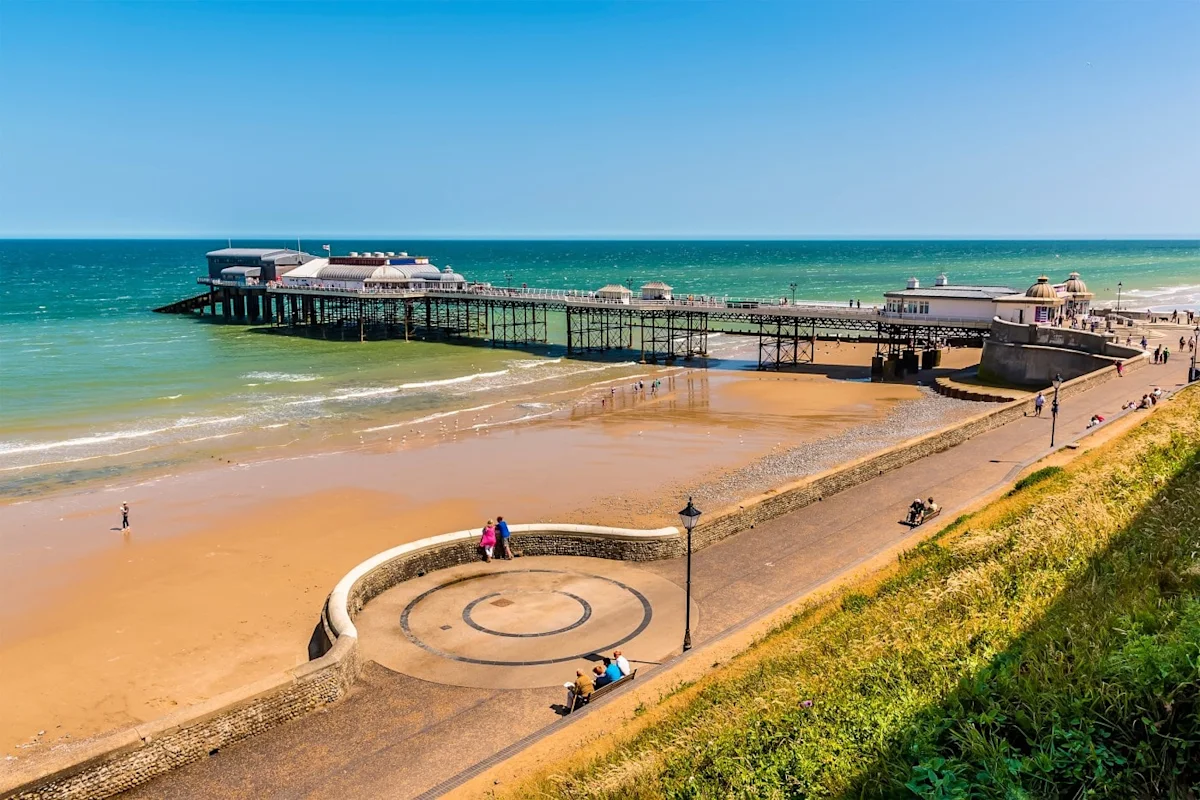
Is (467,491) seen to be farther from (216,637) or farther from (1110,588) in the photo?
(1110,588)

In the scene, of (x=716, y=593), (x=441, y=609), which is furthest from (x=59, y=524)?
(x=716, y=593)

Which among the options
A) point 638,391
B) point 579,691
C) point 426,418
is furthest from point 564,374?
point 579,691

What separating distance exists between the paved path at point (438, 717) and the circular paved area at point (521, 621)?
1.62 feet

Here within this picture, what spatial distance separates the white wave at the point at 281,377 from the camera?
52.8 m

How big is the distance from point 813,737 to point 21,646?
1724 centimetres

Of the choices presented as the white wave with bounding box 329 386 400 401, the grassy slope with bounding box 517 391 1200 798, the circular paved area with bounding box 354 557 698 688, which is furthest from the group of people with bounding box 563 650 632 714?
the white wave with bounding box 329 386 400 401

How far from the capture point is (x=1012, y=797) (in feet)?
21.6

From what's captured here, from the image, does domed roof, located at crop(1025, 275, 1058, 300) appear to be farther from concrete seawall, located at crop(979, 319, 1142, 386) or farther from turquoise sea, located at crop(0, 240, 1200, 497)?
turquoise sea, located at crop(0, 240, 1200, 497)

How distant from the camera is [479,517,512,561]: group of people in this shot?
1841 cm

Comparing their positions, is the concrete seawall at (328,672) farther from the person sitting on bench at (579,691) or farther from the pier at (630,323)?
the pier at (630,323)

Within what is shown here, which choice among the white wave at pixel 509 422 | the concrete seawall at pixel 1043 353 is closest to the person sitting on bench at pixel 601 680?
the white wave at pixel 509 422

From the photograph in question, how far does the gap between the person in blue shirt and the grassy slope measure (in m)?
6.89

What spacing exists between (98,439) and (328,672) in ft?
98.5

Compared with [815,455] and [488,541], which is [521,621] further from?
[815,455]
